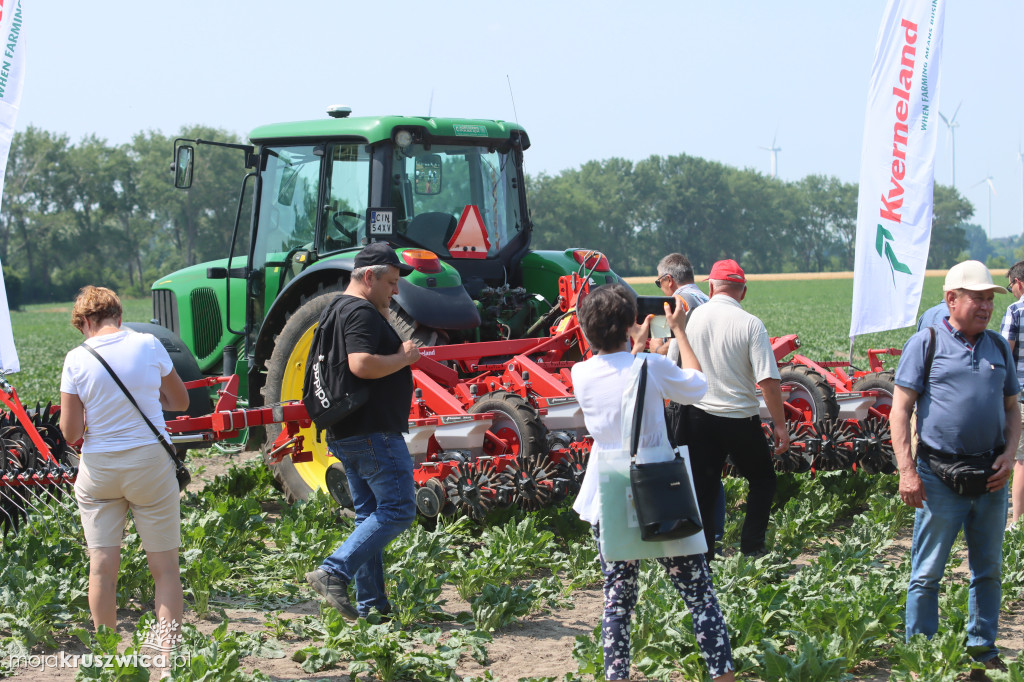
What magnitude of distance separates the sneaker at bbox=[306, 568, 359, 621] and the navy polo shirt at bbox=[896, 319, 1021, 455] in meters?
2.50

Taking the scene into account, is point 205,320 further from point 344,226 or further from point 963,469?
point 963,469

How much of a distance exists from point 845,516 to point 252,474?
14.1ft

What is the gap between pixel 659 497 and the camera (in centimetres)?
339

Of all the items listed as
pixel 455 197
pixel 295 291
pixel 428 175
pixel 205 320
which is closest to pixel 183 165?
pixel 295 291

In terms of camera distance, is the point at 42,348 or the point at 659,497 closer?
the point at 659,497

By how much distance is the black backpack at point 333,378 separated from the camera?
447 centimetres

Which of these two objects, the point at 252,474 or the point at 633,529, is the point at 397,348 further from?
the point at 252,474

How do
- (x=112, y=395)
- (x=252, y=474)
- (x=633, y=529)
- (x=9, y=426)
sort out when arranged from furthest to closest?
(x=252, y=474), (x=9, y=426), (x=112, y=395), (x=633, y=529)

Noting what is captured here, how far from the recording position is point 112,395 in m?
4.03

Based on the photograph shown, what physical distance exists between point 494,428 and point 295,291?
1.92 meters

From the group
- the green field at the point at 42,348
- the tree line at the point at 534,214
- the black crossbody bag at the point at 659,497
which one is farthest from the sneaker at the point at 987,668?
the tree line at the point at 534,214

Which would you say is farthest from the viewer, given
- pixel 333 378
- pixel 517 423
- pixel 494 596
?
pixel 517 423

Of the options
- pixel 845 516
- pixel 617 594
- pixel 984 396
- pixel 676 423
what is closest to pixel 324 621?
pixel 617 594

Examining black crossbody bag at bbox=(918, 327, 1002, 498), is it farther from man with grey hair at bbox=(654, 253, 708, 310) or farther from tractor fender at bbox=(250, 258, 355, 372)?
tractor fender at bbox=(250, 258, 355, 372)
